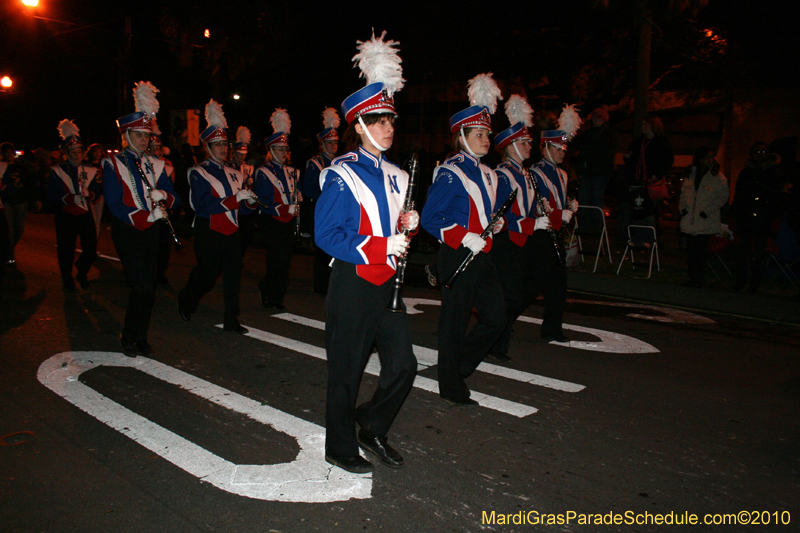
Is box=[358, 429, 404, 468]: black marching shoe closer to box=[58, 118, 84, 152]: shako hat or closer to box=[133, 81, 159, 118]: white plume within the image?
box=[133, 81, 159, 118]: white plume

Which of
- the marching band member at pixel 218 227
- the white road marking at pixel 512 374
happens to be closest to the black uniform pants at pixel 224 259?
the marching band member at pixel 218 227

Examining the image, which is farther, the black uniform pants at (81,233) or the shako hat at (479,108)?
the black uniform pants at (81,233)

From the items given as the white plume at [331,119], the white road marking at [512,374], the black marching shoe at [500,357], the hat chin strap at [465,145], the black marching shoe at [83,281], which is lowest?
the black marching shoe at [83,281]

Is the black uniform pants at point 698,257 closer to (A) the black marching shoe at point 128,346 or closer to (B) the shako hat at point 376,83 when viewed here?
(B) the shako hat at point 376,83

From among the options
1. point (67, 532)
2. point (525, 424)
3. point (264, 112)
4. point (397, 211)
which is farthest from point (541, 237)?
point (264, 112)

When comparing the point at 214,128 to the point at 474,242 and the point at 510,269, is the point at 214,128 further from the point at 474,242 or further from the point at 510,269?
the point at 474,242

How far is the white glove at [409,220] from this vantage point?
3.69 metres

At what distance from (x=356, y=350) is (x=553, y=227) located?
329cm

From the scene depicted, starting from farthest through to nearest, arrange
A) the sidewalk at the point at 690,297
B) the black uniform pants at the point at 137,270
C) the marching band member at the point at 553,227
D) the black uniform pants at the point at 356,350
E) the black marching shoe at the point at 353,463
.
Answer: the sidewalk at the point at 690,297 < the marching band member at the point at 553,227 < the black uniform pants at the point at 137,270 < the black marching shoe at the point at 353,463 < the black uniform pants at the point at 356,350

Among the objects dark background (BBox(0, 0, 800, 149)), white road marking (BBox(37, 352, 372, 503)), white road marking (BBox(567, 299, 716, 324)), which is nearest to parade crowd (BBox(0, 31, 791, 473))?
white road marking (BBox(37, 352, 372, 503))

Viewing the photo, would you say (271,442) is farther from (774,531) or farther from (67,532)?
(774,531)

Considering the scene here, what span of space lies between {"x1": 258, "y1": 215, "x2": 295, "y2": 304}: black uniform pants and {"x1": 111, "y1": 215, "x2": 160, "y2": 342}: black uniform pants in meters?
2.06

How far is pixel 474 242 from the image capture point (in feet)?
15.3

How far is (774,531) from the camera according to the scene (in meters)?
3.33
